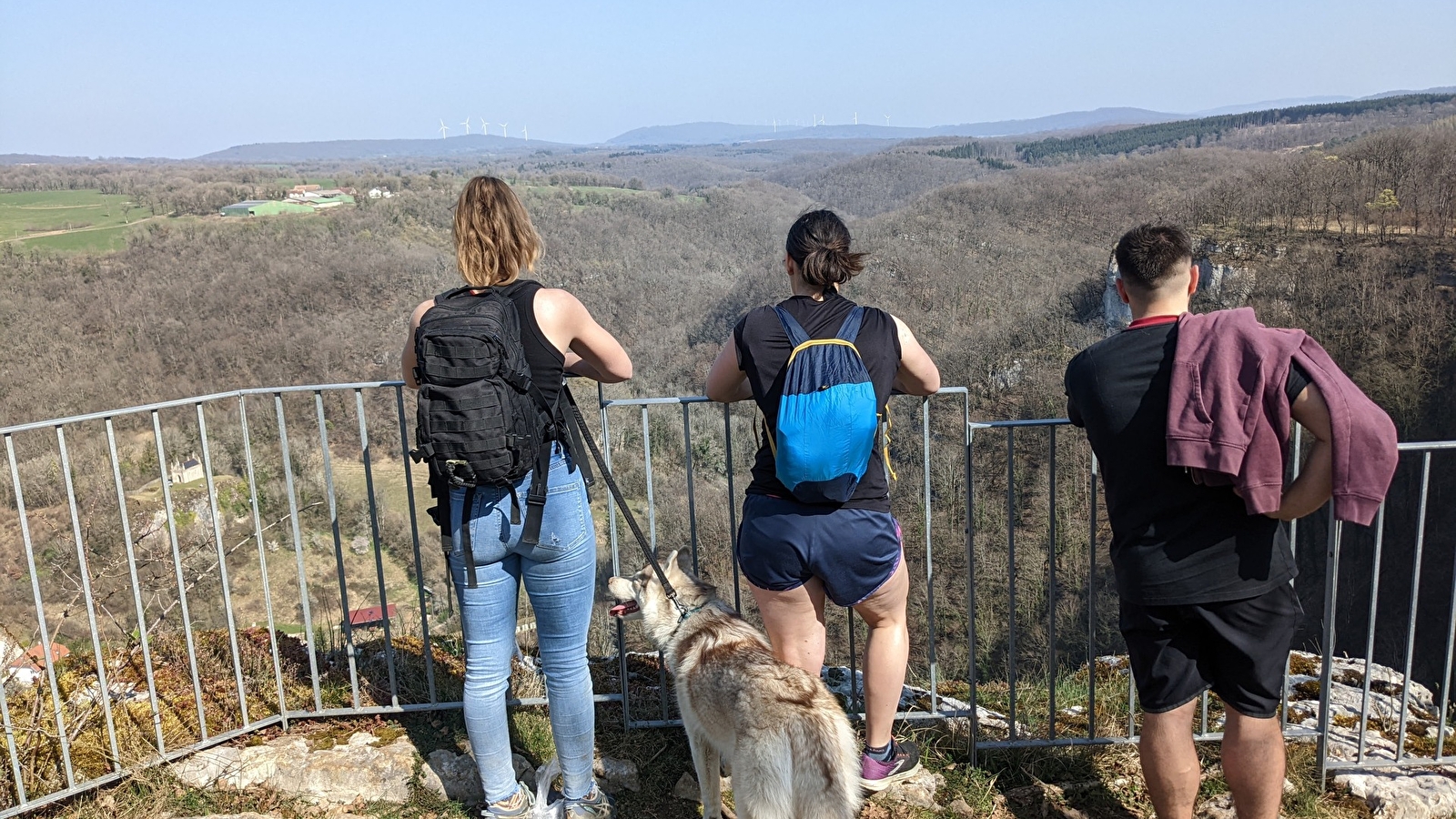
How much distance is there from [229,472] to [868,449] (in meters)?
34.4

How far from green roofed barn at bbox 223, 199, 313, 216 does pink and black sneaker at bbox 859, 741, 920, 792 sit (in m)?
73.2

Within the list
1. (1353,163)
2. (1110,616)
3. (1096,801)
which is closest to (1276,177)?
(1353,163)

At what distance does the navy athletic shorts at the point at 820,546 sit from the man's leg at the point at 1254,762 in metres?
0.99

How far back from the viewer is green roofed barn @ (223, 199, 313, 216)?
2603 inches

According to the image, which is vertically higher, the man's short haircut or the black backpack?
the man's short haircut

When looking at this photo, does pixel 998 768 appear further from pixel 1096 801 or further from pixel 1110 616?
pixel 1110 616

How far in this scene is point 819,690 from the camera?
8.33 feet

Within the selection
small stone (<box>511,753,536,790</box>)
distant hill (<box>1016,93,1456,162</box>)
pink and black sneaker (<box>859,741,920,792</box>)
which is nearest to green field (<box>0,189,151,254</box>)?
small stone (<box>511,753,536,790</box>)

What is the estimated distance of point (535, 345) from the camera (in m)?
2.47

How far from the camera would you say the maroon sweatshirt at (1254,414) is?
1.98 m

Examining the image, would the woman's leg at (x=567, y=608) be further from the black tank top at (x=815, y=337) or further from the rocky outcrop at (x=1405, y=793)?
the rocky outcrop at (x=1405, y=793)

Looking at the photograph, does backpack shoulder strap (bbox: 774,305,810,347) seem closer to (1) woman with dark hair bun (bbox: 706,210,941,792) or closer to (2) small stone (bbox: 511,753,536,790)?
(1) woman with dark hair bun (bbox: 706,210,941,792)

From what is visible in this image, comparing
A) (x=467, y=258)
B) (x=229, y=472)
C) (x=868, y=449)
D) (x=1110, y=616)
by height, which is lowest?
(x=1110, y=616)

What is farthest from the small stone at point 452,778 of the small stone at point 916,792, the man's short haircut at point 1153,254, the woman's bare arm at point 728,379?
→ the man's short haircut at point 1153,254
